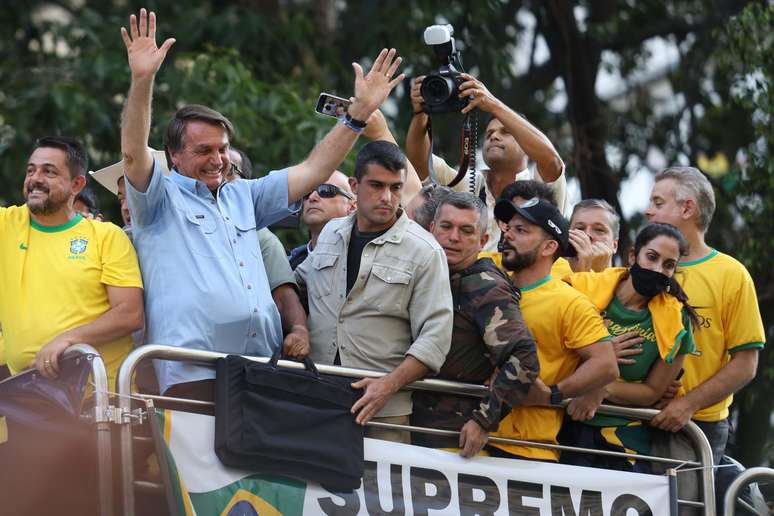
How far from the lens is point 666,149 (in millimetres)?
13359

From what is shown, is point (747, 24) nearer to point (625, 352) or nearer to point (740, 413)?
point (740, 413)

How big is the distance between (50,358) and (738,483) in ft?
9.98

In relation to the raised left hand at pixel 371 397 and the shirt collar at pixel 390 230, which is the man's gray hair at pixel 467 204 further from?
the raised left hand at pixel 371 397

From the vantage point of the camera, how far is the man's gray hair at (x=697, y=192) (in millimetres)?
6984

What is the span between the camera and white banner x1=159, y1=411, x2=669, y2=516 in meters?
5.54

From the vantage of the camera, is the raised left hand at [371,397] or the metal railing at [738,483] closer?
the raised left hand at [371,397]

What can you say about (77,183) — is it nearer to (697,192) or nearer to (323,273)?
(323,273)

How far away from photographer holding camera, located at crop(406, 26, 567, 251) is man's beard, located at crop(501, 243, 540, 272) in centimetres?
56

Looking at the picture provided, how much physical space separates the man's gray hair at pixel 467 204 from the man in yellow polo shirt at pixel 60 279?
136cm

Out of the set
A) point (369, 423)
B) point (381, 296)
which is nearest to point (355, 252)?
point (381, 296)

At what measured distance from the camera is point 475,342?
6.16 m

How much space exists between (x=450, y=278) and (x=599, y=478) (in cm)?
107

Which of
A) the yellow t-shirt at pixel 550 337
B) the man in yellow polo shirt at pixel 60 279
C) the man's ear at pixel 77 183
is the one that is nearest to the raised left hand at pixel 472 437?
the yellow t-shirt at pixel 550 337

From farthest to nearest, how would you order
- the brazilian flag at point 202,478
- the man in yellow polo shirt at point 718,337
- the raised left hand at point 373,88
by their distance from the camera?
the man in yellow polo shirt at point 718,337 → the raised left hand at point 373,88 → the brazilian flag at point 202,478
